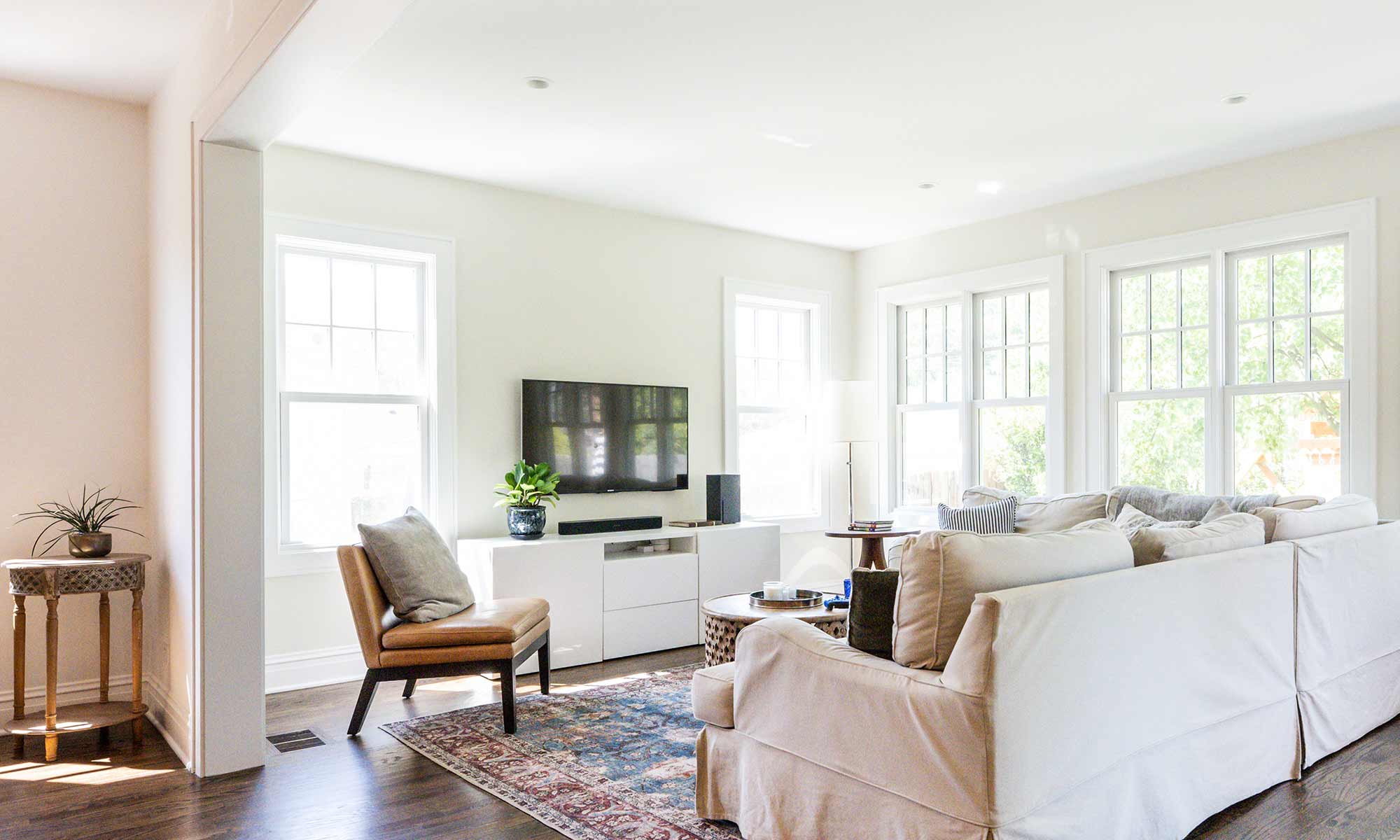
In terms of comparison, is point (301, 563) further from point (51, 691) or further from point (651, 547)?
point (651, 547)

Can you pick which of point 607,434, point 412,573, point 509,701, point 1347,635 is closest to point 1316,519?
point 1347,635

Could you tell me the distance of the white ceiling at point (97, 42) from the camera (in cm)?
321

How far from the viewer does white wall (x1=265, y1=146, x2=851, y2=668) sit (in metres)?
4.73

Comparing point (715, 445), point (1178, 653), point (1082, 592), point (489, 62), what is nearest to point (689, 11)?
point (489, 62)

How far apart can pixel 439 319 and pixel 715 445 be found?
6.91 feet

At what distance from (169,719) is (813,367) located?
4698 millimetres

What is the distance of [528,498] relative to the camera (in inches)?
199

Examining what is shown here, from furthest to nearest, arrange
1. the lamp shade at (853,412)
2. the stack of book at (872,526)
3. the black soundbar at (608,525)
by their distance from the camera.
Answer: the lamp shade at (853,412) → the stack of book at (872,526) → the black soundbar at (608,525)

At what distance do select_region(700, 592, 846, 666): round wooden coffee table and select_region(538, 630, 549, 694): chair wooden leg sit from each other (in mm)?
742

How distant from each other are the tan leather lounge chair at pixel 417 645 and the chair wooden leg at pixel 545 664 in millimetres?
484

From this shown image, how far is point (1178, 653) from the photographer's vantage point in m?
2.63

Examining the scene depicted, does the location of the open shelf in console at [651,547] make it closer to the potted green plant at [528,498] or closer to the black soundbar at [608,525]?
the black soundbar at [608,525]

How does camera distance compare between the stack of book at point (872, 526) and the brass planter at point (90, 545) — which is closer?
the brass planter at point (90, 545)

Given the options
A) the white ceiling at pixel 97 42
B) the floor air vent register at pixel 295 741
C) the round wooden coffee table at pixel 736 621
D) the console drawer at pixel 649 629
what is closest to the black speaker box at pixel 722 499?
the console drawer at pixel 649 629
